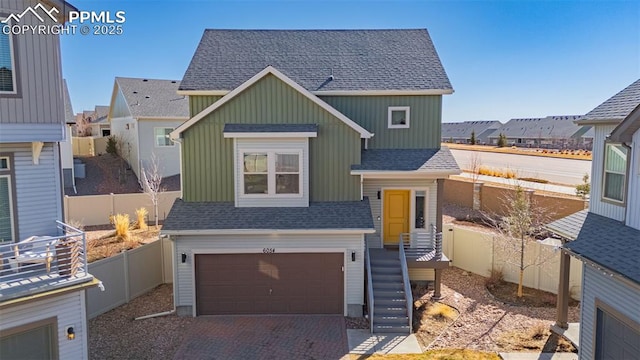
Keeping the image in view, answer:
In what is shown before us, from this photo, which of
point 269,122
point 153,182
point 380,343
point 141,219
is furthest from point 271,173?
point 153,182

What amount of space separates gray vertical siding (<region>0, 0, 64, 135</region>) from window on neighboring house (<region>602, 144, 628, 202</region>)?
497 inches

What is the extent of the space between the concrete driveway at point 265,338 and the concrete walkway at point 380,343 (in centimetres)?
27

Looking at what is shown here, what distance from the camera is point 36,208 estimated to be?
9.73m

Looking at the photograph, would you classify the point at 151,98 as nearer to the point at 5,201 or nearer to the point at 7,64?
the point at 7,64

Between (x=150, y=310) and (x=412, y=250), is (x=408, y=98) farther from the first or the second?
(x=150, y=310)

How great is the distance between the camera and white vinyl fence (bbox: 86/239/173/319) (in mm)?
13445

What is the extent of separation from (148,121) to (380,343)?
22.6m

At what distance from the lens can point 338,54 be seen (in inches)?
705

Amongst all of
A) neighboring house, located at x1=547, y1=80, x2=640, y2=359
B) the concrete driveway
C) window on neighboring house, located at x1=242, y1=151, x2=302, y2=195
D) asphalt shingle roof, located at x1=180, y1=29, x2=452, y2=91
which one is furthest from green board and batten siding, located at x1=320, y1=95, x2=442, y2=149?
the concrete driveway

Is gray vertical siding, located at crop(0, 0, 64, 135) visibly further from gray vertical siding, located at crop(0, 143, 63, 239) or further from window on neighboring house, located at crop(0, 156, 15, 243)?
window on neighboring house, located at crop(0, 156, 15, 243)

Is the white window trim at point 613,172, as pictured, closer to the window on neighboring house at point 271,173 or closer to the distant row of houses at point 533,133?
the window on neighboring house at point 271,173

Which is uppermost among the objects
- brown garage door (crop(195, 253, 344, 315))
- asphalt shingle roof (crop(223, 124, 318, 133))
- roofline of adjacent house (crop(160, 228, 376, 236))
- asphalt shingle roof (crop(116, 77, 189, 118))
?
asphalt shingle roof (crop(116, 77, 189, 118))

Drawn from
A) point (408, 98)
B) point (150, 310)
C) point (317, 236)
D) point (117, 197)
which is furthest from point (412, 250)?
point (117, 197)

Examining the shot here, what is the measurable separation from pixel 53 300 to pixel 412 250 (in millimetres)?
10980
